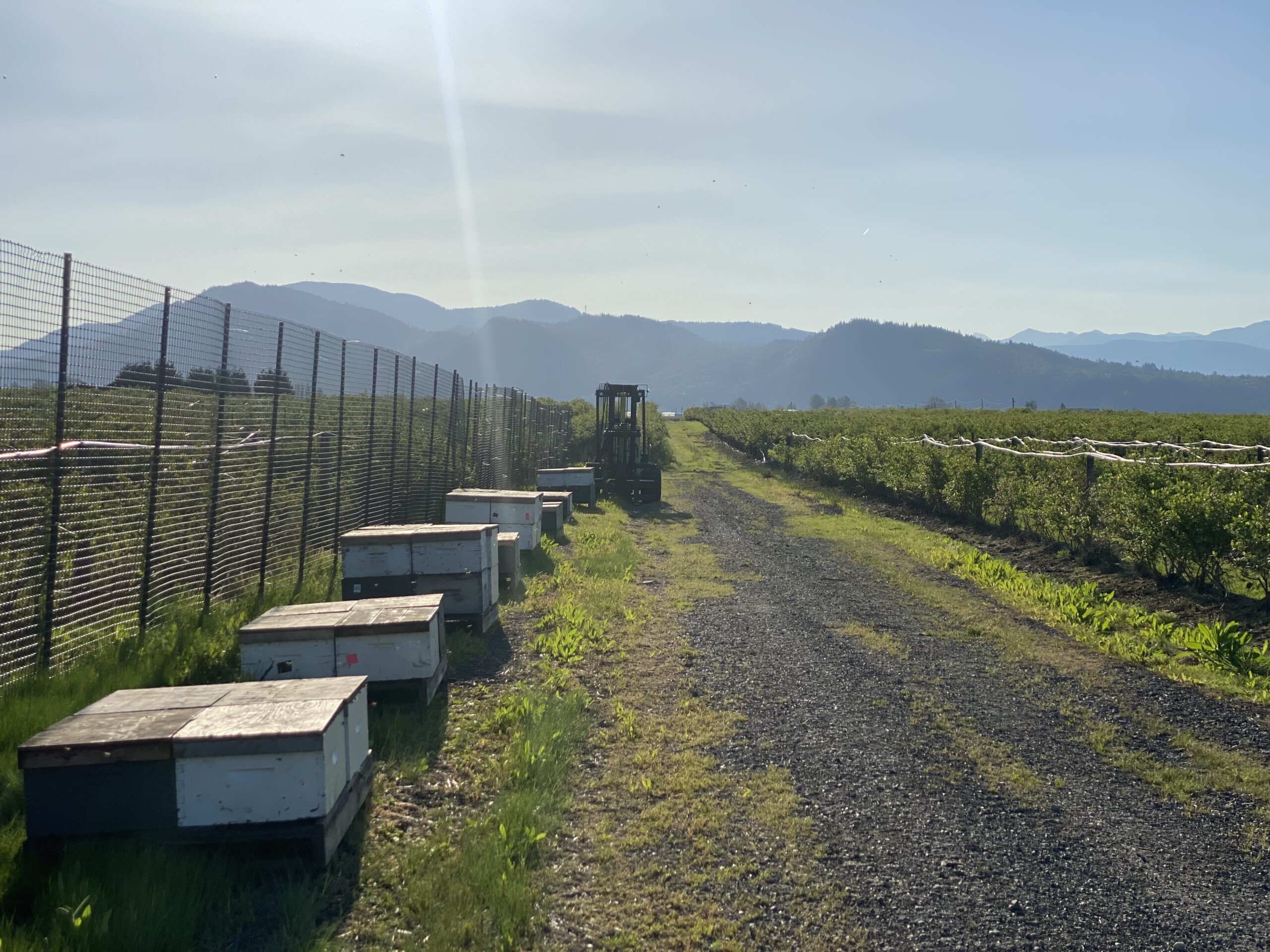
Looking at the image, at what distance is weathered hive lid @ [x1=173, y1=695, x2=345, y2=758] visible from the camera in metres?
3.86

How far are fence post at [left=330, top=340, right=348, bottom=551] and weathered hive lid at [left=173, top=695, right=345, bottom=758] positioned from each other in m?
6.96

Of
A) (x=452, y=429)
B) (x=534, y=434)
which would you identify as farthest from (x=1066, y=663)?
(x=534, y=434)

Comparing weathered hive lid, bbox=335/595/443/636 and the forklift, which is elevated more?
the forklift

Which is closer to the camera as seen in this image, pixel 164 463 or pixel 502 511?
pixel 164 463

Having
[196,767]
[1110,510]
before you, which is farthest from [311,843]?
[1110,510]

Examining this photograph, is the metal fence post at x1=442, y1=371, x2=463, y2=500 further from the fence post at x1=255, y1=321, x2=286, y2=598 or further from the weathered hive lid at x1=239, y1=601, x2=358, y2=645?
the weathered hive lid at x1=239, y1=601, x2=358, y2=645

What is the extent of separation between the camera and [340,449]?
426 inches

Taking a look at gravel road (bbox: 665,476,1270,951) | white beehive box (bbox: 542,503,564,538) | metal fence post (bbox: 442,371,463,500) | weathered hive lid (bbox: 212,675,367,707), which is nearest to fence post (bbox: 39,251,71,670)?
weathered hive lid (bbox: 212,675,367,707)

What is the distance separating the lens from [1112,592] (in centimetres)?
1058

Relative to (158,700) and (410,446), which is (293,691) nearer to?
(158,700)

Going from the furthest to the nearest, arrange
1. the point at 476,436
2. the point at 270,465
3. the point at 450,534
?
the point at 476,436
the point at 270,465
the point at 450,534

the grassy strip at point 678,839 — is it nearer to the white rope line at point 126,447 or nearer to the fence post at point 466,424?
the white rope line at point 126,447

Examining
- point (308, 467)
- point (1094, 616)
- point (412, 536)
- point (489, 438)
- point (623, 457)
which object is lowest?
point (1094, 616)

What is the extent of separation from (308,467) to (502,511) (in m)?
3.10
